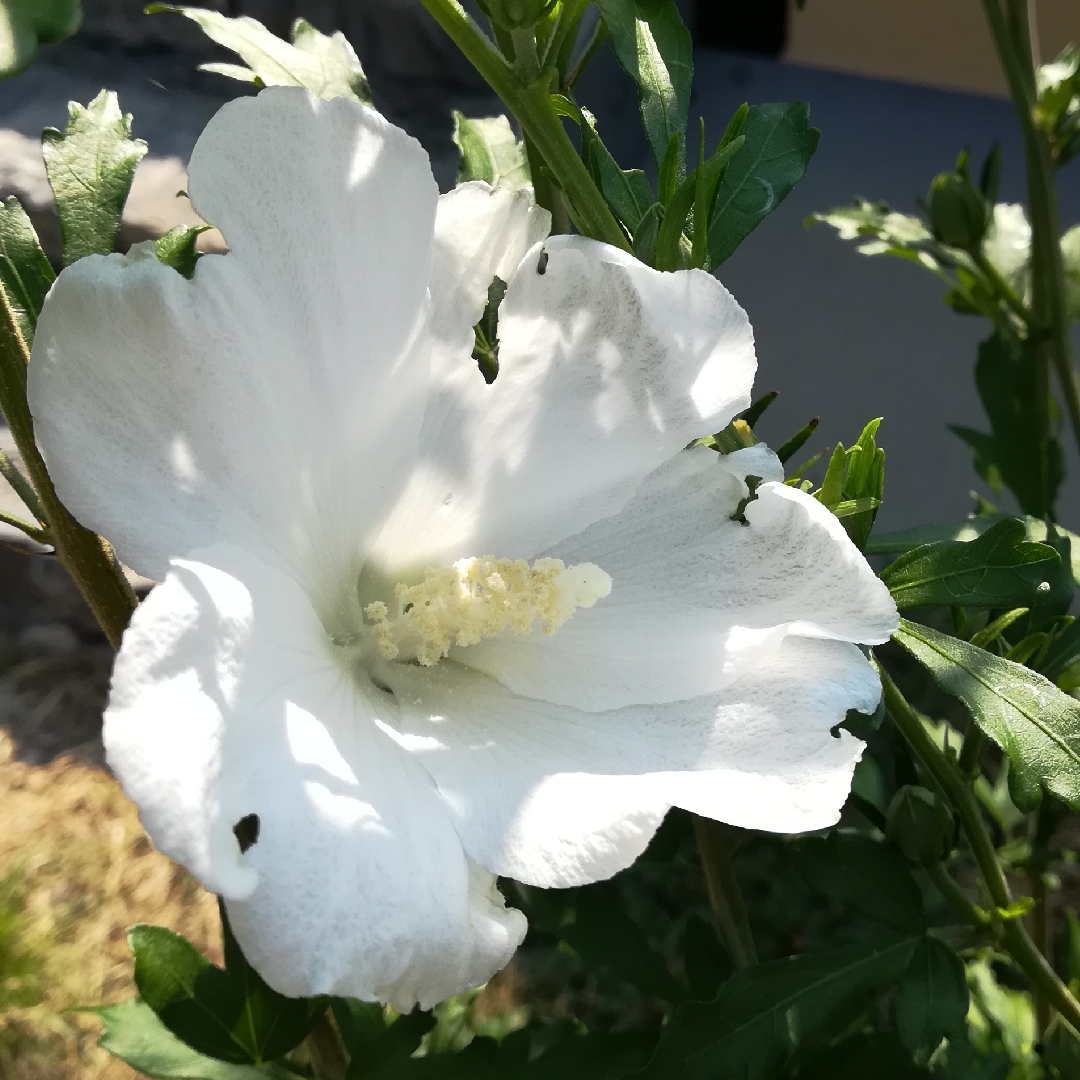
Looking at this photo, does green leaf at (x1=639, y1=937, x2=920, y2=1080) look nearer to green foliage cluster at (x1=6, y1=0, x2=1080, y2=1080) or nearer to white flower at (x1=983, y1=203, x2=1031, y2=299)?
green foliage cluster at (x1=6, y1=0, x2=1080, y2=1080)

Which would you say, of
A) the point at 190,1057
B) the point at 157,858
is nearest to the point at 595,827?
the point at 190,1057

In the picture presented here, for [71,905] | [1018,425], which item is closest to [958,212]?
[1018,425]

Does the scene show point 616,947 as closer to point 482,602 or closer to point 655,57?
point 482,602

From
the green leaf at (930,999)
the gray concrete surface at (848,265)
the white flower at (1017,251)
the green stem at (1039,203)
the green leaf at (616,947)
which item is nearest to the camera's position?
the green leaf at (930,999)

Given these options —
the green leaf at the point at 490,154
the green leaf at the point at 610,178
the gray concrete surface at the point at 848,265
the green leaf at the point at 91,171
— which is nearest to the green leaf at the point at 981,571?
the green leaf at the point at 610,178

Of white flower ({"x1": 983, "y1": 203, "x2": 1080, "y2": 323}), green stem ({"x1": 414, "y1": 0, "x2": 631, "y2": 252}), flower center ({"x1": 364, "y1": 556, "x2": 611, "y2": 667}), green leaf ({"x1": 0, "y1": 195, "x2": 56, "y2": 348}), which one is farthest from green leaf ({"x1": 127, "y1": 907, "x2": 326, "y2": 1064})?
white flower ({"x1": 983, "y1": 203, "x2": 1080, "y2": 323})

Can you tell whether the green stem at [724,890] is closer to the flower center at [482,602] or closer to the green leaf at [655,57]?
the flower center at [482,602]

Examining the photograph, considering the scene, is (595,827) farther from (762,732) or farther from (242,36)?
(242,36)
